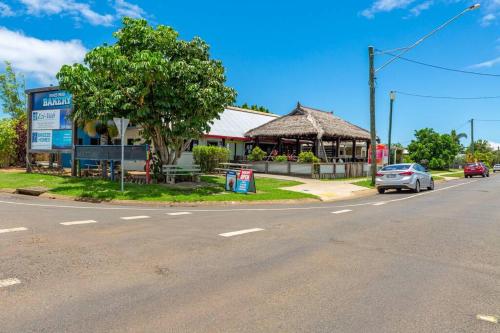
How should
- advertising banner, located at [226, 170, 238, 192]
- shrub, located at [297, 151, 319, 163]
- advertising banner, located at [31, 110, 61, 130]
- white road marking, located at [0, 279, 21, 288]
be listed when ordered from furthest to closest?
1. shrub, located at [297, 151, 319, 163]
2. advertising banner, located at [31, 110, 61, 130]
3. advertising banner, located at [226, 170, 238, 192]
4. white road marking, located at [0, 279, 21, 288]

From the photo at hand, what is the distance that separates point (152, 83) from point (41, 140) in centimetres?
1101

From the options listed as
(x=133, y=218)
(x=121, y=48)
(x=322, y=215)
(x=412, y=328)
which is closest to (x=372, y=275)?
(x=412, y=328)

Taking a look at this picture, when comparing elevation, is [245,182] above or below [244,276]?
above

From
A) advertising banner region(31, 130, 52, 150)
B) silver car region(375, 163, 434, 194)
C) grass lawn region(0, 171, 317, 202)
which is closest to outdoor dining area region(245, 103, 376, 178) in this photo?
silver car region(375, 163, 434, 194)

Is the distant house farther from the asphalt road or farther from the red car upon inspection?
the red car

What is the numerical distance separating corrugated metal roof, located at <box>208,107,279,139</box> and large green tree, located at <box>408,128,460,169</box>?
2750 centimetres

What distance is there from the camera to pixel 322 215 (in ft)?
37.0

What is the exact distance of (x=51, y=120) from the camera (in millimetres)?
23188

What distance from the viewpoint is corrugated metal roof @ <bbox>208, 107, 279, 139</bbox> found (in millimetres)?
31250

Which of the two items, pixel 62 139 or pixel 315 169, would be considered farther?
pixel 315 169

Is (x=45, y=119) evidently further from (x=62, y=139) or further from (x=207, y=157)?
(x=207, y=157)

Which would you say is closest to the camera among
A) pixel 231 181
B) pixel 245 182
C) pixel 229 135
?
pixel 245 182

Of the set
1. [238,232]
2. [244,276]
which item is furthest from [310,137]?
[244,276]

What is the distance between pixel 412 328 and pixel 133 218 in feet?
25.8
